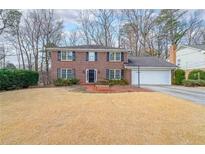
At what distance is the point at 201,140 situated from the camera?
6.28 m

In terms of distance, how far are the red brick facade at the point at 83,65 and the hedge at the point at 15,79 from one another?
8.26 ft

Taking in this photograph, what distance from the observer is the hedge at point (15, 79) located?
20.7 meters

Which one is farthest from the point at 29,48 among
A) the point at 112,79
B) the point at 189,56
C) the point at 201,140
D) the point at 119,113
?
the point at 201,140

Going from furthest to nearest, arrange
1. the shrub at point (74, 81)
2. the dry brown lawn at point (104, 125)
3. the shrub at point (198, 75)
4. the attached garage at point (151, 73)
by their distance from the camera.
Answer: the attached garage at point (151, 73)
the shrub at point (198, 75)
the shrub at point (74, 81)
the dry brown lawn at point (104, 125)

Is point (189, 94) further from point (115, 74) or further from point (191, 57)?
point (191, 57)

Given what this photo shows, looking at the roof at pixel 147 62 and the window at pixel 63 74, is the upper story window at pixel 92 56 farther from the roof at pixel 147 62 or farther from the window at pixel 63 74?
the roof at pixel 147 62

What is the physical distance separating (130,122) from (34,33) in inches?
1128

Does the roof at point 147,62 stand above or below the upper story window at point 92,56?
below

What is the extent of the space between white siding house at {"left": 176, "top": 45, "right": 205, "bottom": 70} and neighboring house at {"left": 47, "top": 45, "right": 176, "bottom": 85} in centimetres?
409

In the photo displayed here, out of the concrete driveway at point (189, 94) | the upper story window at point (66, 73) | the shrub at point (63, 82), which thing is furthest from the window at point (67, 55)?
the concrete driveway at point (189, 94)

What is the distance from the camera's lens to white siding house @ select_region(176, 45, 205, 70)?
29.9m

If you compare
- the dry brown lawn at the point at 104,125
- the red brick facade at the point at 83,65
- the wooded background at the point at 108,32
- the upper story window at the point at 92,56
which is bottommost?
the dry brown lawn at the point at 104,125

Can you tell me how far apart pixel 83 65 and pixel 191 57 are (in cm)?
1345

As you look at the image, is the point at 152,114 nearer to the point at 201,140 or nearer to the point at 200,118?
the point at 200,118
